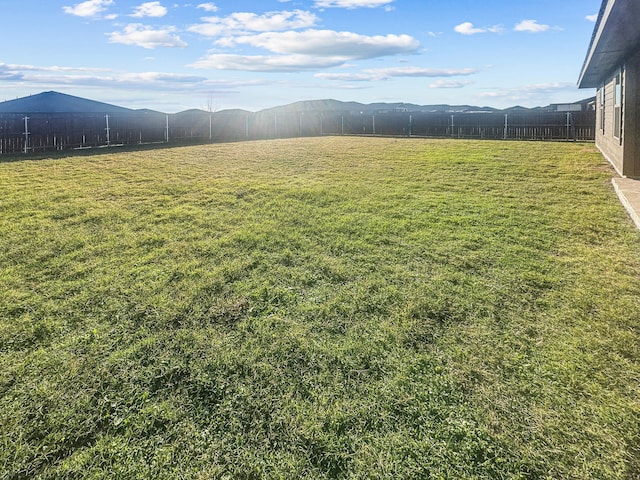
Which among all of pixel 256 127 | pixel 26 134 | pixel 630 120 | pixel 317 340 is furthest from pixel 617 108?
pixel 26 134

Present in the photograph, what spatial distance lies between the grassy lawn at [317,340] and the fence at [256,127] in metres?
8.34

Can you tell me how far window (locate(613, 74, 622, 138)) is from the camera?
9.35 meters

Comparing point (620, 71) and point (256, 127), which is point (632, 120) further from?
point (256, 127)

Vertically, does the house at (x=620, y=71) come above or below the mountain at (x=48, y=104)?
below

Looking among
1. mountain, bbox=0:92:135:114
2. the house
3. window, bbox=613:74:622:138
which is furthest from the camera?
→ mountain, bbox=0:92:135:114

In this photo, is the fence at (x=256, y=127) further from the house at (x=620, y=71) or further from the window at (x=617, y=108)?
the window at (x=617, y=108)

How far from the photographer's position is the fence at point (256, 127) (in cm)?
1416

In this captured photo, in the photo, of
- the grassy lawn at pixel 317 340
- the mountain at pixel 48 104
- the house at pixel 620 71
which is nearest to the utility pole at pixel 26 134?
the grassy lawn at pixel 317 340

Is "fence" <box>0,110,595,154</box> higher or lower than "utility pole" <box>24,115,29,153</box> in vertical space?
higher

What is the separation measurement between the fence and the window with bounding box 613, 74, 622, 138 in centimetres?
821

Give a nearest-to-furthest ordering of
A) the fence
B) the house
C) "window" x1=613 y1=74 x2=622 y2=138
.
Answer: the house < "window" x1=613 y1=74 x2=622 y2=138 < the fence

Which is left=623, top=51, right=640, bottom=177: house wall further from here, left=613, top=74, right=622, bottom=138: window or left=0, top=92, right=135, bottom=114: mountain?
left=0, top=92, right=135, bottom=114: mountain

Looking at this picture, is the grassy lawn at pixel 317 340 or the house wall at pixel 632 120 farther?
the house wall at pixel 632 120

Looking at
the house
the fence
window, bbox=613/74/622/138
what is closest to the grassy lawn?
the house
